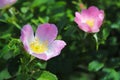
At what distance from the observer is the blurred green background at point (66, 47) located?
6.59ft

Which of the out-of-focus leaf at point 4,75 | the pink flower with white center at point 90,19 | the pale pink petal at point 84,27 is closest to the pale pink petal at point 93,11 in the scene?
the pink flower with white center at point 90,19

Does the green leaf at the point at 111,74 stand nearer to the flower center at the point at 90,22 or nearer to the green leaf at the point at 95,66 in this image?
the green leaf at the point at 95,66

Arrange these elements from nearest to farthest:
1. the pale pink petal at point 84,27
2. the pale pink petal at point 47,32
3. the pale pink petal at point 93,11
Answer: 1. the pale pink petal at point 47,32
2. the pale pink petal at point 84,27
3. the pale pink petal at point 93,11

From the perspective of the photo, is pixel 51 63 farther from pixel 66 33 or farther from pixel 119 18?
pixel 119 18

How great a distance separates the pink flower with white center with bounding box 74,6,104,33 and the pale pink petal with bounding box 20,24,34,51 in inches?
10.2

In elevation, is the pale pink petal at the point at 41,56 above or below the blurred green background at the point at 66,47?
above

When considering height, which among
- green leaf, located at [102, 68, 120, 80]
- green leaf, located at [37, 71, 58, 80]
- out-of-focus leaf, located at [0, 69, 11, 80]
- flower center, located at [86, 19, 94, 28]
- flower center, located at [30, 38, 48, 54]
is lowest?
out-of-focus leaf, located at [0, 69, 11, 80]

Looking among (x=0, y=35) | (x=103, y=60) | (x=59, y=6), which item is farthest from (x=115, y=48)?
(x=0, y=35)

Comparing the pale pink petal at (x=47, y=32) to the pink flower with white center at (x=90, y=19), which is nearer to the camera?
the pale pink petal at (x=47, y=32)

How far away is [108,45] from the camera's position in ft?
8.21

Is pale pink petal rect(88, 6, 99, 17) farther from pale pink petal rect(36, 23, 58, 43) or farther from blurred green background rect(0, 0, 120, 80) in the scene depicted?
pale pink petal rect(36, 23, 58, 43)

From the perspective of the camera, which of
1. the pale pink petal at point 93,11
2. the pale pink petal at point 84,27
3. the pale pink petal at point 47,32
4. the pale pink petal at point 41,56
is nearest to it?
the pale pink petal at point 41,56

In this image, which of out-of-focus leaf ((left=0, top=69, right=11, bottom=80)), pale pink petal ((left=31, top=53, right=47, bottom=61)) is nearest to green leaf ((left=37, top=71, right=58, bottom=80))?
pale pink petal ((left=31, top=53, right=47, bottom=61))

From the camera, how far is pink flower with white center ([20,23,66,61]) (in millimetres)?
1869
